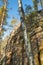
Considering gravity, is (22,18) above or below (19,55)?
above

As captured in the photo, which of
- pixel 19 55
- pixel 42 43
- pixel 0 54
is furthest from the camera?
pixel 0 54

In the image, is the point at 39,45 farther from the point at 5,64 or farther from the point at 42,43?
the point at 5,64

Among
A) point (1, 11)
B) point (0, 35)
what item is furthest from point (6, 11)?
point (0, 35)

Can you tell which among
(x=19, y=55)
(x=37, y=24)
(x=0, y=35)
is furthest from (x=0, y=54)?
(x=37, y=24)

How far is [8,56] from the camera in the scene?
1716 cm

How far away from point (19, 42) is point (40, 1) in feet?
20.5

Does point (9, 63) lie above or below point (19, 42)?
below

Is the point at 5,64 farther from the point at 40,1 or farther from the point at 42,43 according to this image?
the point at 40,1

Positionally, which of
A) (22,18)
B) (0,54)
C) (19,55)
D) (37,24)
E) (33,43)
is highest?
(22,18)

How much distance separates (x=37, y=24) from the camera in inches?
650

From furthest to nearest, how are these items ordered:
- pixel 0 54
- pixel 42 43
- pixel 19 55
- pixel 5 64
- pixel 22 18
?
1. pixel 0 54
2. pixel 5 64
3. pixel 19 55
4. pixel 42 43
5. pixel 22 18

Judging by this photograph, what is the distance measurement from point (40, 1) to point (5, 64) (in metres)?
8.50

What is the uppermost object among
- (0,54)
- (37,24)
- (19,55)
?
(37,24)

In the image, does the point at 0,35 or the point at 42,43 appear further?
the point at 0,35
